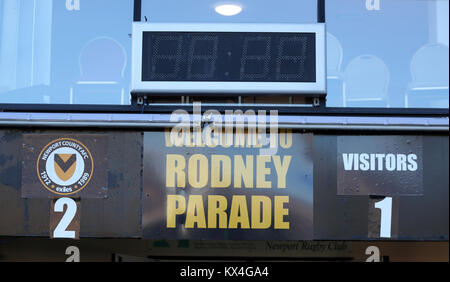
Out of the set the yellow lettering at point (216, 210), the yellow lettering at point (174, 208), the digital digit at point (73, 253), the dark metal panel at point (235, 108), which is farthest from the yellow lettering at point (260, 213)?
the digital digit at point (73, 253)

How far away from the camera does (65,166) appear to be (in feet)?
16.7

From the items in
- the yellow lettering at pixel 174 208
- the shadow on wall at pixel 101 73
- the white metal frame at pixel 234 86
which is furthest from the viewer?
the shadow on wall at pixel 101 73

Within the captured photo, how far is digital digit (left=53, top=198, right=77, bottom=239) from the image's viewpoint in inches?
199

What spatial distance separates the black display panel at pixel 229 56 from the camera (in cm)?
533

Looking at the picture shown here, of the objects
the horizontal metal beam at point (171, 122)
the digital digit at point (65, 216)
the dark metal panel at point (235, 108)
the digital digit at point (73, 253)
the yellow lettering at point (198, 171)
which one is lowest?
the digital digit at point (73, 253)

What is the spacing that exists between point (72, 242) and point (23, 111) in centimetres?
119

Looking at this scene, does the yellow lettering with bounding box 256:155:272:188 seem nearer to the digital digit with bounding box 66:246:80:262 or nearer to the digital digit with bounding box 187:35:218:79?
the digital digit with bounding box 187:35:218:79

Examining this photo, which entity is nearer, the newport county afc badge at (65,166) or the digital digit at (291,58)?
the newport county afc badge at (65,166)

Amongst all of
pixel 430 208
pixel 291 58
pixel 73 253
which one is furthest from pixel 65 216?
pixel 430 208

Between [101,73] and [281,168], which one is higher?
[101,73]

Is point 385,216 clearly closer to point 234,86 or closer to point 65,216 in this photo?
point 234,86

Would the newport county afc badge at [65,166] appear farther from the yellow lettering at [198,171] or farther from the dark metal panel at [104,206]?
the yellow lettering at [198,171]

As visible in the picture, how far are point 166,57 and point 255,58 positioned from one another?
2.42ft

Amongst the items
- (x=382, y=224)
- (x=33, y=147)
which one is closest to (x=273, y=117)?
(x=382, y=224)
